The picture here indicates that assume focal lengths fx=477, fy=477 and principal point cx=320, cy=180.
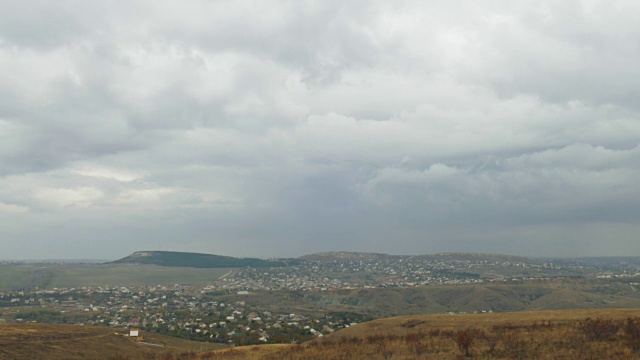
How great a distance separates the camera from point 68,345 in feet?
176

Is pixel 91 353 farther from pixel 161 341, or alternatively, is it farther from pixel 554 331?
pixel 554 331

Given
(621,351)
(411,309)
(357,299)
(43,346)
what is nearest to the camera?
(621,351)

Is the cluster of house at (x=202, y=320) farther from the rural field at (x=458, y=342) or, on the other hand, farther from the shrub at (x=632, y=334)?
the shrub at (x=632, y=334)

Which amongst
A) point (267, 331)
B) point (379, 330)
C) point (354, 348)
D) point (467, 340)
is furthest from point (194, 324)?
point (467, 340)

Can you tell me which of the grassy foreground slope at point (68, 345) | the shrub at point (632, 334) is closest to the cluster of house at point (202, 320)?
the grassy foreground slope at point (68, 345)

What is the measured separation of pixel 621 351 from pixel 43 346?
52.5 meters

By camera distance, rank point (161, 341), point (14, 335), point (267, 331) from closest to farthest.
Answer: point (14, 335) → point (161, 341) → point (267, 331)

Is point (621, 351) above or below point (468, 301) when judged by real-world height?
above

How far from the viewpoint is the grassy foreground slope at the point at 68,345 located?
151 ft

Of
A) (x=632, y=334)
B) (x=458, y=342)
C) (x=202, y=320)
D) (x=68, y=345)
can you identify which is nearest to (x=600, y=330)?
(x=632, y=334)

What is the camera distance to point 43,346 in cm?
5050

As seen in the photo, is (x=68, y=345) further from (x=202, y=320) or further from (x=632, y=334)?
(x=202, y=320)

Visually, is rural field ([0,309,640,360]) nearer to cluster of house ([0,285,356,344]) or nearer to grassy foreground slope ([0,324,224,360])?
grassy foreground slope ([0,324,224,360])

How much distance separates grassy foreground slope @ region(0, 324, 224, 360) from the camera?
46078mm
